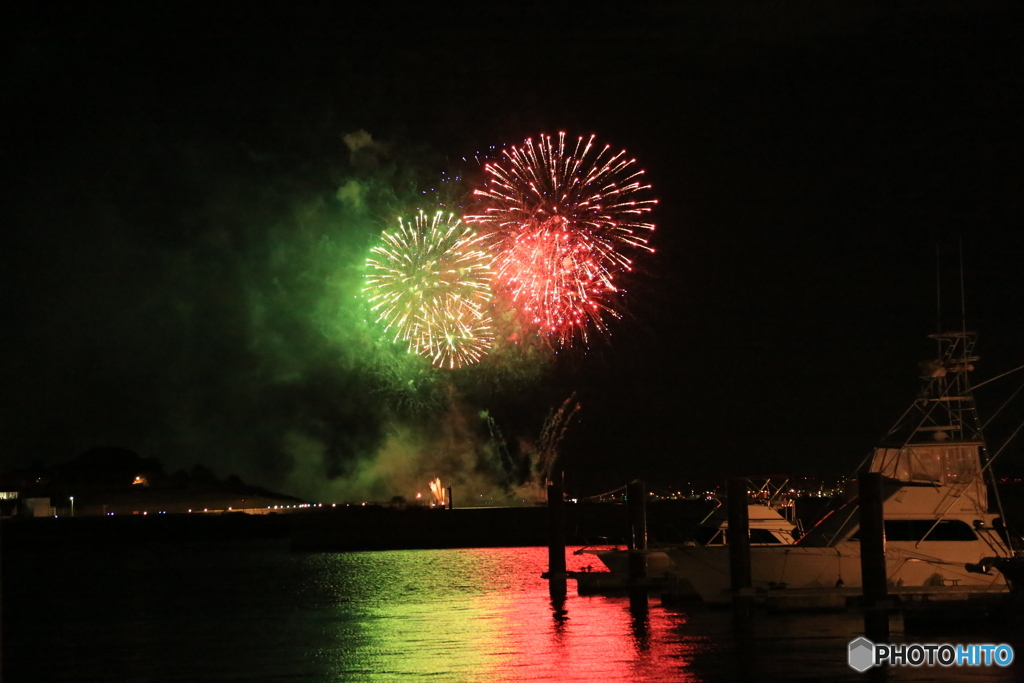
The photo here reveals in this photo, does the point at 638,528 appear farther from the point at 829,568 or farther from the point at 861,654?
the point at 861,654

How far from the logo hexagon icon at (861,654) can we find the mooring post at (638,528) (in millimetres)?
10369

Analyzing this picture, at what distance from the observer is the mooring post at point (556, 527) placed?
1421 inches

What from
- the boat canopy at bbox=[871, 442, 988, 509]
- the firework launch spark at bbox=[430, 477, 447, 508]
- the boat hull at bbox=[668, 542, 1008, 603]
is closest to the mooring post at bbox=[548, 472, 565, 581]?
the boat hull at bbox=[668, 542, 1008, 603]

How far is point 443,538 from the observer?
284ft

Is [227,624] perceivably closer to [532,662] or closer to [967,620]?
[532,662]

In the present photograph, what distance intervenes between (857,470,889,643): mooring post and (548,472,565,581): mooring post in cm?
1192

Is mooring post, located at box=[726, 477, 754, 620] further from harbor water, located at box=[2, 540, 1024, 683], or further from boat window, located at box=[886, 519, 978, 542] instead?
boat window, located at box=[886, 519, 978, 542]

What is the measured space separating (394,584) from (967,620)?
2630 centimetres

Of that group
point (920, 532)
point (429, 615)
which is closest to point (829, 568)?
point (920, 532)

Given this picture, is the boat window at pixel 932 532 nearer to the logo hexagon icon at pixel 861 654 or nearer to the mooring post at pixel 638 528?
the logo hexagon icon at pixel 861 654

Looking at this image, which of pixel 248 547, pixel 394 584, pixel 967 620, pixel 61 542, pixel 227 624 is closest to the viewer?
pixel 967 620

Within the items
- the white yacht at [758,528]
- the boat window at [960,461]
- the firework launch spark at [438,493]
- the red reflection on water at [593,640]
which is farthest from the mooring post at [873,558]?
the firework launch spark at [438,493]

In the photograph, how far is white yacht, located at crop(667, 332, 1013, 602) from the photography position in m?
28.6

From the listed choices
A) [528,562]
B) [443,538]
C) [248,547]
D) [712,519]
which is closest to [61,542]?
[248,547]
